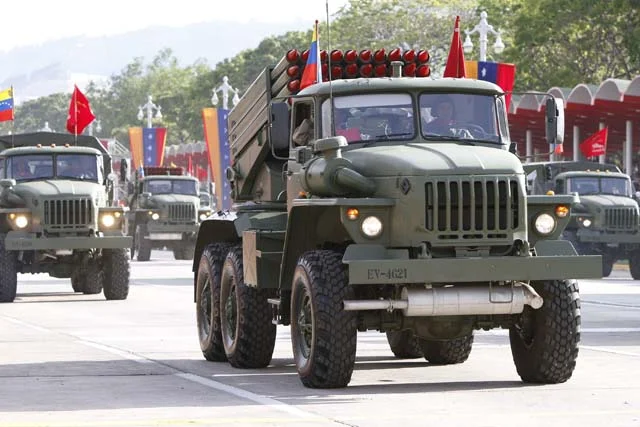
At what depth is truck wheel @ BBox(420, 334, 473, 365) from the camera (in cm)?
1711

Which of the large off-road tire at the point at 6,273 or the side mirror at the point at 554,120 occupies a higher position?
the side mirror at the point at 554,120

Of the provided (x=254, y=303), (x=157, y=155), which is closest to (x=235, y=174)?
(x=254, y=303)

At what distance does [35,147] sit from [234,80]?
103 metres

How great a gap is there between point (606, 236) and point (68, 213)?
48.1 ft

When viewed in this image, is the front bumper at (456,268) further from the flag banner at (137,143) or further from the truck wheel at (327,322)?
the flag banner at (137,143)

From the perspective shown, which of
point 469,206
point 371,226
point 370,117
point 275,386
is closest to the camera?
point 469,206

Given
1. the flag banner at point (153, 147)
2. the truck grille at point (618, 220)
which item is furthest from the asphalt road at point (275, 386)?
the flag banner at point (153, 147)

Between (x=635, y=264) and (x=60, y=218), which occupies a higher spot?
(x=60, y=218)

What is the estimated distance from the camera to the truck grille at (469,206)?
46.2 ft

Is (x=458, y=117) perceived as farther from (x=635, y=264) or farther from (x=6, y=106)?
(x=6, y=106)

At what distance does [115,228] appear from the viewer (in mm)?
30641

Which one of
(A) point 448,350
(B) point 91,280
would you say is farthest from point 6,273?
(A) point 448,350

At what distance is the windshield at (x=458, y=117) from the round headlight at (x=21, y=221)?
52.7 ft

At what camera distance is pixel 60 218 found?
3025 cm
